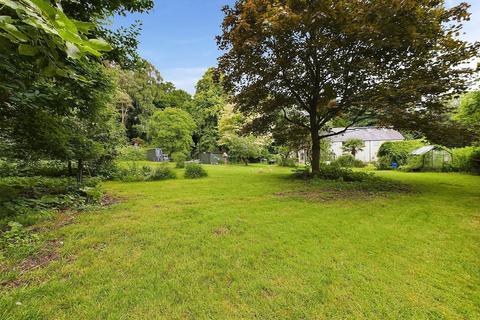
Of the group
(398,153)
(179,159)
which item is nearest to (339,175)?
(179,159)

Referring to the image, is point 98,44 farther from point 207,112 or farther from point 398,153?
point 207,112

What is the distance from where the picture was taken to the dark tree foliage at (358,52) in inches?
258

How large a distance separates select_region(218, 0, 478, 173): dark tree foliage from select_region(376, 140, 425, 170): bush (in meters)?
10.9

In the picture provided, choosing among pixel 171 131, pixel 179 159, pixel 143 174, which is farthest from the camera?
pixel 171 131

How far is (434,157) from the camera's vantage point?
14.5 meters

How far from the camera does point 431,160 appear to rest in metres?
14.7

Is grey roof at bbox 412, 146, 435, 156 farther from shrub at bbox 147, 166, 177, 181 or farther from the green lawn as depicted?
shrub at bbox 147, 166, 177, 181

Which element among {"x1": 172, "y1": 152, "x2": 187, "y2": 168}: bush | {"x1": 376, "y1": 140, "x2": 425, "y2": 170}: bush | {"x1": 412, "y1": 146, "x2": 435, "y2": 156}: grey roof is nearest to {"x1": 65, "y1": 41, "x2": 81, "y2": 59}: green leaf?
{"x1": 172, "y1": 152, "x2": 187, "y2": 168}: bush

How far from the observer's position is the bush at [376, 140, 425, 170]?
56.5ft

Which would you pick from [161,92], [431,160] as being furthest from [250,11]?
[161,92]

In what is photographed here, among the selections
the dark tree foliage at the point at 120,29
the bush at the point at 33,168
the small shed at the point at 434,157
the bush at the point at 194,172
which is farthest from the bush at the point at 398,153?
the bush at the point at 33,168

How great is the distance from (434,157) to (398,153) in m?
3.00

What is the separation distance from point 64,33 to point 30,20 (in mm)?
83

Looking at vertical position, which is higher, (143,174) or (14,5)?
(14,5)
